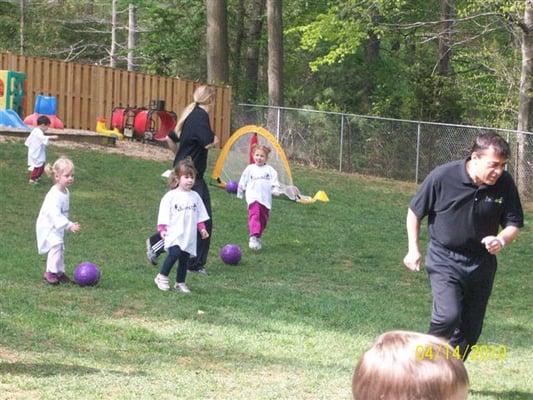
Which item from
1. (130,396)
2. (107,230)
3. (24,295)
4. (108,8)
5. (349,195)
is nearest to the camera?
(130,396)

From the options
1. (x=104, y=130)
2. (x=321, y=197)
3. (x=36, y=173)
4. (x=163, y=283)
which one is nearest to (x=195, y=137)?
(x=163, y=283)

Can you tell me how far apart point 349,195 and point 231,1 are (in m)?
18.9

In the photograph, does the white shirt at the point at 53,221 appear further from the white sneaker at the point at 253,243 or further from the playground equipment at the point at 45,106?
the playground equipment at the point at 45,106

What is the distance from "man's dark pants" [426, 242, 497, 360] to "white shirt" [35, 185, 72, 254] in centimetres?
477

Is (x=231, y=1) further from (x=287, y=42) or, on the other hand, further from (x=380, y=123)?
(x=380, y=123)

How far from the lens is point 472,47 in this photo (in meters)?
35.8

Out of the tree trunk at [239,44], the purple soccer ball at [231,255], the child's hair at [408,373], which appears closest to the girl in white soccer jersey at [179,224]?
the purple soccer ball at [231,255]

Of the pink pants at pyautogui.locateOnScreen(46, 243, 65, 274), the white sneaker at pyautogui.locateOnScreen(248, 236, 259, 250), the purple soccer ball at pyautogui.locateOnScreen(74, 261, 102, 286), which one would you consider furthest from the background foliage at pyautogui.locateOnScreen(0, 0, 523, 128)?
the pink pants at pyautogui.locateOnScreen(46, 243, 65, 274)

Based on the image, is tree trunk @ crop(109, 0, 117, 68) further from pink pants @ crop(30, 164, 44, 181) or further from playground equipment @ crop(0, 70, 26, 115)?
pink pants @ crop(30, 164, 44, 181)

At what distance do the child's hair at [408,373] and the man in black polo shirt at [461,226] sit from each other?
4157 millimetres

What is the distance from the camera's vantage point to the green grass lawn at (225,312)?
7.05m

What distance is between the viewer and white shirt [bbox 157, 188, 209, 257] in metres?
10.5

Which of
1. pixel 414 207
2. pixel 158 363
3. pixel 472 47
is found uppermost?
pixel 472 47

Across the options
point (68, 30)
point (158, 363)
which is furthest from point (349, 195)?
point (68, 30)
